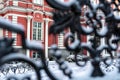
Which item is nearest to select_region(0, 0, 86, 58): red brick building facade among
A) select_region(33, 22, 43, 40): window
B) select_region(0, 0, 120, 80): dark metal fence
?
select_region(33, 22, 43, 40): window

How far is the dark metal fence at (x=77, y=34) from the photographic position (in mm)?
959

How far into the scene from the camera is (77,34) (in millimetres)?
1229

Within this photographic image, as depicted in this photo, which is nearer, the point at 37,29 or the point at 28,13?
the point at 28,13

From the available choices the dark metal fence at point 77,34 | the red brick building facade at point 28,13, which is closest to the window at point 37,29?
the red brick building facade at point 28,13

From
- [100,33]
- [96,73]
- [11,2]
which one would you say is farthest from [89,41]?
[11,2]

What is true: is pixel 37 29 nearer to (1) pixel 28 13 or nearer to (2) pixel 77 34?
(1) pixel 28 13

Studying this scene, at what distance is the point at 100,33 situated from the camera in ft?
4.42

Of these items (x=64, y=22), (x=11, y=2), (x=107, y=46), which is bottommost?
(x=107, y=46)

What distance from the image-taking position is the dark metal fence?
0.96m

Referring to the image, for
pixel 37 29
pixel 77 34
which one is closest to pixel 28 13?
pixel 37 29

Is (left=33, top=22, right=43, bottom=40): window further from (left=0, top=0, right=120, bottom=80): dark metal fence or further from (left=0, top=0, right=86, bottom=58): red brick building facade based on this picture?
(left=0, top=0, right=120, bottom=80): dark metal fence

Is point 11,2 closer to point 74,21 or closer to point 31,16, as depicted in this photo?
point 31,16

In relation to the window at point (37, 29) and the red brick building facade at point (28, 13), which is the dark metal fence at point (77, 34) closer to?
the red brick building facade at point (28, 13)

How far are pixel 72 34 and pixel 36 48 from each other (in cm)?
25
